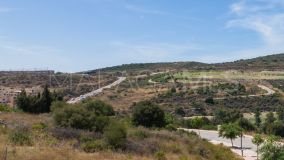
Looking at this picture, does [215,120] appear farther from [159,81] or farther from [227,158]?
[159,81]

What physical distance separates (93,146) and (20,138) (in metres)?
3.16

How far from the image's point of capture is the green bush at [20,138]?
66.1ft

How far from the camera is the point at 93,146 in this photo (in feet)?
Result: 70.2

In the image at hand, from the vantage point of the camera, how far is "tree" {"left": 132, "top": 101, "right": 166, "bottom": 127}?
37031 millimetres

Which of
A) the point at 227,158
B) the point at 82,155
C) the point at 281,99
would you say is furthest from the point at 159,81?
the point at 82,155

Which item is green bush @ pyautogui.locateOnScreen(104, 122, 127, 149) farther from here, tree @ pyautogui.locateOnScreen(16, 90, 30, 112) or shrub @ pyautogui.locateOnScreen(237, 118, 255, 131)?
shrub @ pyautogui.locateOnScreen(237, 118, 255, 131)

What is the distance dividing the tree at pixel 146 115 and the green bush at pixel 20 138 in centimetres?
1610

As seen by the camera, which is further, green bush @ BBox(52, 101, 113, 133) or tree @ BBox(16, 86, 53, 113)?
tree @ BBox(16, 86, 53, 113)

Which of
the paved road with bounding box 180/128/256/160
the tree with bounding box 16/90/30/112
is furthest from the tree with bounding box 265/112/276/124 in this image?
the tree with bounding box 16/90/30/112

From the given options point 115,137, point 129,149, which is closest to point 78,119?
point 115,137

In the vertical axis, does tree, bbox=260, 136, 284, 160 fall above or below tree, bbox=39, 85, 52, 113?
below

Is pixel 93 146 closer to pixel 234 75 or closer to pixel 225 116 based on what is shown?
pixel 225 116

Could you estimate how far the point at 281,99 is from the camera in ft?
293

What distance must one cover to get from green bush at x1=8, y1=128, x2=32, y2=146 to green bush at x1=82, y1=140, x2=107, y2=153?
2.42m
